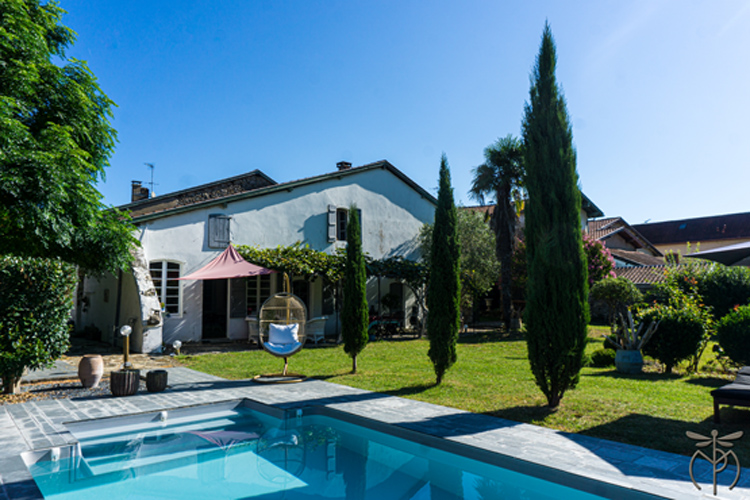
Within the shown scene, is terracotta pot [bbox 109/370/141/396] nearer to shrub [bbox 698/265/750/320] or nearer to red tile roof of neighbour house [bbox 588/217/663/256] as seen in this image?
shrub [bbox 698/265/750/320]

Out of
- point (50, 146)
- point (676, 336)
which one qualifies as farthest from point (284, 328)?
point (676, 336)

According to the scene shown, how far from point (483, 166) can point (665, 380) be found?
11178 millimetres

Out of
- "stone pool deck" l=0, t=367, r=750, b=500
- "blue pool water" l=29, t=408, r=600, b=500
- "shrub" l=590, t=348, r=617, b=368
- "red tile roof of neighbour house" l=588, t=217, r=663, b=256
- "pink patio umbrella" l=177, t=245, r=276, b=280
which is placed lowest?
"blue pool water" l=29, t=408, r=600, b=500

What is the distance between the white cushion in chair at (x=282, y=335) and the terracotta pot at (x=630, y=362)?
6.66 metres

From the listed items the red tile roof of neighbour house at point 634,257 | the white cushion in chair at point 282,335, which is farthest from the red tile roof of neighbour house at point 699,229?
the white cushion in chair at point 282,335

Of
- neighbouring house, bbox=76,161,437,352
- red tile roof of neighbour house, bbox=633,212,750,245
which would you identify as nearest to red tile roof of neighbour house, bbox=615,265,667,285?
neighbouring house, bbox=76,161,437,352

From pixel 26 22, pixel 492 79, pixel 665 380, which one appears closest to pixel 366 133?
pixel 492 79

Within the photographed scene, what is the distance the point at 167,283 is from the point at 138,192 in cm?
1359

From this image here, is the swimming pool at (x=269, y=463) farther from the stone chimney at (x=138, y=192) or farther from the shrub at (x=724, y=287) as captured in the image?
the stone chimney at (x=138, y=192)

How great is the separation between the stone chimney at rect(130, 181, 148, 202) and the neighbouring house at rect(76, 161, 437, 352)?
14.5 ft

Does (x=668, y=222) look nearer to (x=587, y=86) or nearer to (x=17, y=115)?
(x=587, y=86)

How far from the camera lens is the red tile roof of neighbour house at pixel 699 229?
3809cm

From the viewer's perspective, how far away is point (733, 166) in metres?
12.0

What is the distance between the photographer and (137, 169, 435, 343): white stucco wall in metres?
14.3
